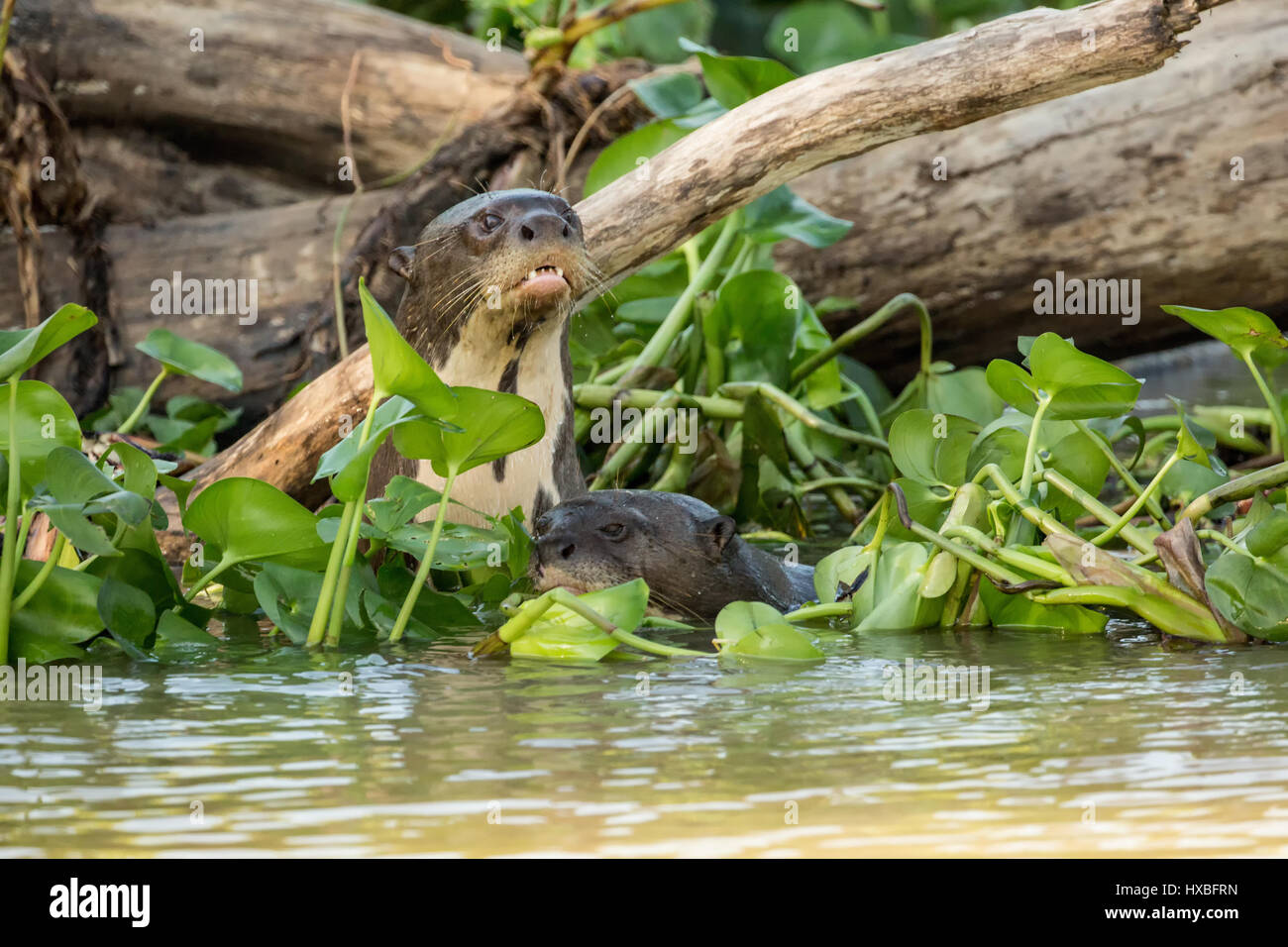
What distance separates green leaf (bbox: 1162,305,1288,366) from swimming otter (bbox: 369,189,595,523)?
1178 millimetres

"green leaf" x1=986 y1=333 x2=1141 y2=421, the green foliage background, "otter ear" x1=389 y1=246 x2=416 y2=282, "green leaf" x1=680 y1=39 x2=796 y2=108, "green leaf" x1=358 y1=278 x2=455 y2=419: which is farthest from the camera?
the green foliage background

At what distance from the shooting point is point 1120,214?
17.0 ft

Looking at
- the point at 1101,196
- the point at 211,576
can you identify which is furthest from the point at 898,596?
the point at 1101,196

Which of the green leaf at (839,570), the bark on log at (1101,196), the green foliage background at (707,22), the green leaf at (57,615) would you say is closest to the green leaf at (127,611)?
the green leaf at (57,615)

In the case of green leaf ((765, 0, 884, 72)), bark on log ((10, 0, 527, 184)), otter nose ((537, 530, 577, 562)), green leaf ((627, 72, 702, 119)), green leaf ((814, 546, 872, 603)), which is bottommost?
green leaf ((814, 546, 872, 603))

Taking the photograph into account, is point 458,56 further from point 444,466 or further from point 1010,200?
point 444,466

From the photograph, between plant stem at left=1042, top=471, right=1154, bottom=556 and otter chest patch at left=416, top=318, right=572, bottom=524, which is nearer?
plant stem at left=1042, top=471, right=1154, bottom=556

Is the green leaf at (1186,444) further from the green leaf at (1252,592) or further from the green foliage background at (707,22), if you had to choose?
the green foliage background at (707,22)

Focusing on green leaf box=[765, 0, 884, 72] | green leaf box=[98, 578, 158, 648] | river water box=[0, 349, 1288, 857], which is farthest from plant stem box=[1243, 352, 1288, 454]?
green leaf box=[765, 0, 884, 72]

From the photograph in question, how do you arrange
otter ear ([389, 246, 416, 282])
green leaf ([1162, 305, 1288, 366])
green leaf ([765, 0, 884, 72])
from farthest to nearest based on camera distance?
green leaf ([765, 0, 884, 72]) → otter ear ([389, 246, 416, 282]) → green leaf ([1162, 305, 1288, 366])

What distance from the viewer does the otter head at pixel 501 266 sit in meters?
3.34

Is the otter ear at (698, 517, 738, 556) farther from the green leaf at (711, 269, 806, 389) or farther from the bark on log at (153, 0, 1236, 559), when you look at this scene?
the green leaf at (711, 269, 806, 389)

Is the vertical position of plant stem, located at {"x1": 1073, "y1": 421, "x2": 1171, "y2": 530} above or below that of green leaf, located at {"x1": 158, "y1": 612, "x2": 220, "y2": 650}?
above

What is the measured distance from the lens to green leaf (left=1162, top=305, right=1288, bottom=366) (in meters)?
3.09
